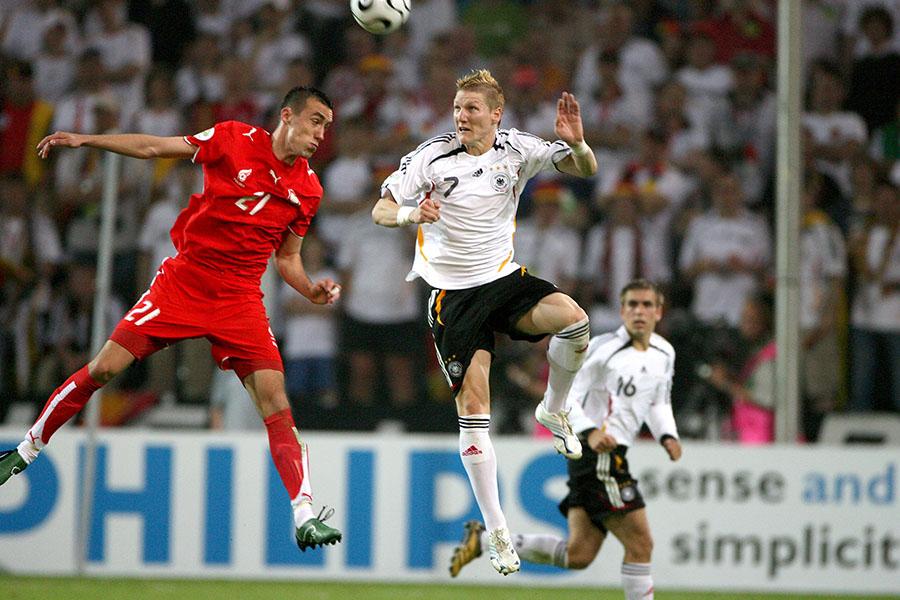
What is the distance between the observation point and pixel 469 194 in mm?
7621

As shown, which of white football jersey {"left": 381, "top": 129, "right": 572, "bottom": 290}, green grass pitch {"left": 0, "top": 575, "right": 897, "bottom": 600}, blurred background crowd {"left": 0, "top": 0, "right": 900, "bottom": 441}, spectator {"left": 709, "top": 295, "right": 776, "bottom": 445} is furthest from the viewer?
blurred background crowd {"left": 0, "top": 0, "right": 900, "bottom": 441}

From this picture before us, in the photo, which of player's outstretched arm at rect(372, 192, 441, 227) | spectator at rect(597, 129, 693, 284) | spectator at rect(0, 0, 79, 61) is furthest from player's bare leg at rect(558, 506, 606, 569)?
spectator at rect(0, 0, 79, 61)

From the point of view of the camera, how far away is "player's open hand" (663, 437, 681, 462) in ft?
27.3

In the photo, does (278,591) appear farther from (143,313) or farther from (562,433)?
(143,313)

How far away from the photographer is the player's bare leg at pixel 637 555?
342 inches

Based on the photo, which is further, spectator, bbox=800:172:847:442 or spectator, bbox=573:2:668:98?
spectator, bbox=573:2:668:98

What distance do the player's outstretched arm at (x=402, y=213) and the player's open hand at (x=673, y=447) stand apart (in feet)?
6.88

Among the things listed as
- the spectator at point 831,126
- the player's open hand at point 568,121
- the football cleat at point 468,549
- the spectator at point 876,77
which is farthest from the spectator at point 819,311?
the player's open hand at point 568,121

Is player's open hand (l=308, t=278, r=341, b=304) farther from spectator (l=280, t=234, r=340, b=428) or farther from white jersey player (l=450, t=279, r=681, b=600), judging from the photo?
spectator (l=280, t=234, r=340, b=428)

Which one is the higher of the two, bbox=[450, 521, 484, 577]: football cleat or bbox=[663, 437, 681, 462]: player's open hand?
bbox=[663, 437, 681, 462]: player's open hand

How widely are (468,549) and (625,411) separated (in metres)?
1.28

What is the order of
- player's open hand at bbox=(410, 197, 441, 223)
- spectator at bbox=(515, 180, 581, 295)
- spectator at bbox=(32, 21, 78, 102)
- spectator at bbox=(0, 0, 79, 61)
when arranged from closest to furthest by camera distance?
1. player's open hand at bbox=(410, 197, 441, 223)
2. spectator at bbox=(515, 180, 581, 295)
3. spectator at bbox=(32, 21, 78, 102)
4. spectator at bbox=(0, 0, 79, 61)

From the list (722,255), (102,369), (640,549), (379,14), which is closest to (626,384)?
(640,549)

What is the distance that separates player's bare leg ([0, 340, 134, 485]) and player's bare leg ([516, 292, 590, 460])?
215 centimetres
